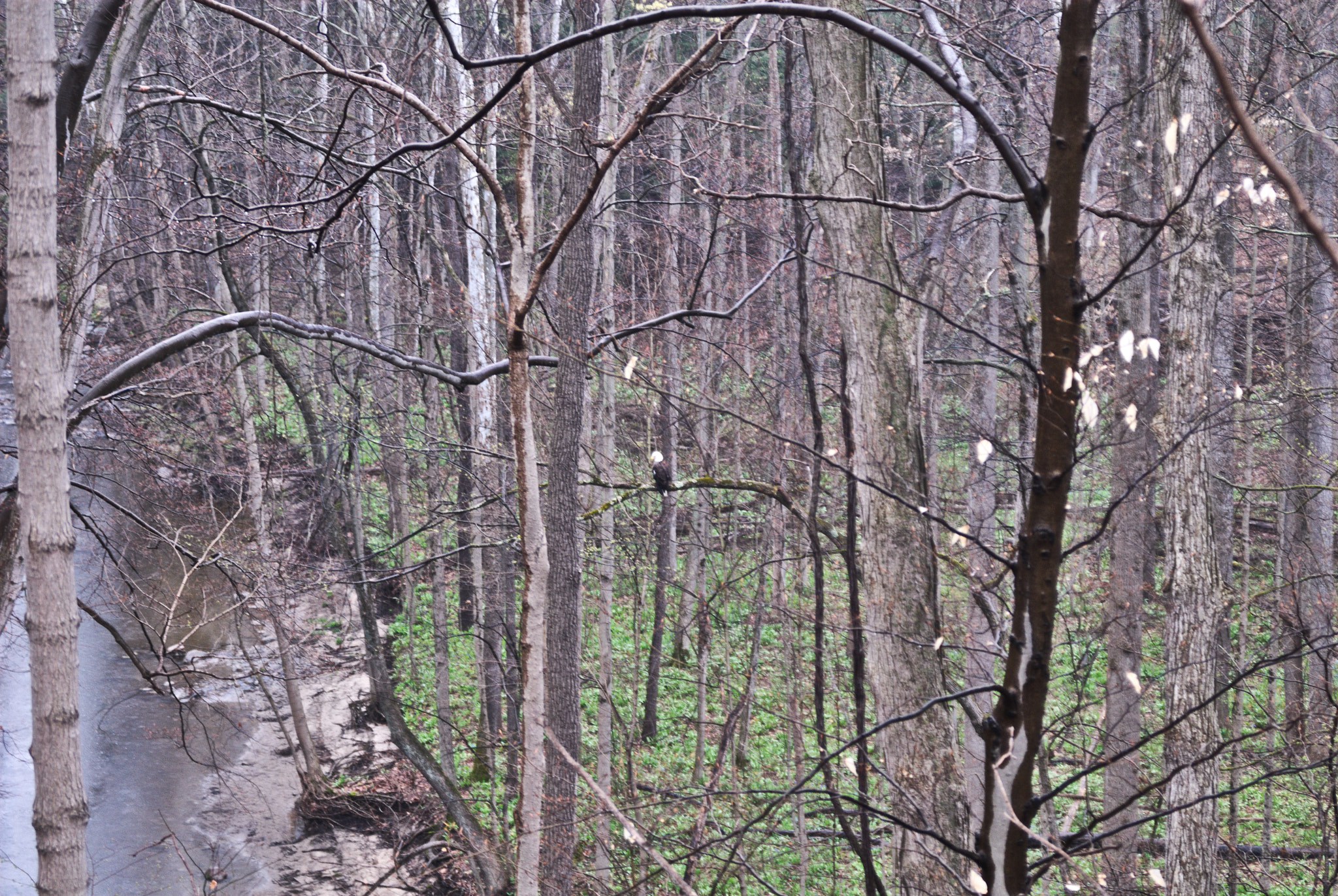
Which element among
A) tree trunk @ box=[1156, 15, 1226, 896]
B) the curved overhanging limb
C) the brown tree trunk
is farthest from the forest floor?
the curved overhanging limb

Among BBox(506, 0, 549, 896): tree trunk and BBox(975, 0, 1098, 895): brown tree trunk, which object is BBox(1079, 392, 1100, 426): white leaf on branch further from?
BBox(506, 0, 549, 896): tree trunk

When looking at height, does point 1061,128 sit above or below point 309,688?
above

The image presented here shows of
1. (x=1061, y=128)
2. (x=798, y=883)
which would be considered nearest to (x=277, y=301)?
(x=798, y=883)

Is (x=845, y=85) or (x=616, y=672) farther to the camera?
(x=616, y=672)

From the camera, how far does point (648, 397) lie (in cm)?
1053

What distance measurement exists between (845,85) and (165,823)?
11.0 metres

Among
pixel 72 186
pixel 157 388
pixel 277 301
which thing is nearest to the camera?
pixel 72 186

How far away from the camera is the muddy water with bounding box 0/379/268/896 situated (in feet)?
33.8

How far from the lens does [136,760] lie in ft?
42.6

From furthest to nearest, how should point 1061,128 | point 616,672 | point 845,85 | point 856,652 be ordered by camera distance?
point 616,672
point 856,652
point 845,85
point 1061,128

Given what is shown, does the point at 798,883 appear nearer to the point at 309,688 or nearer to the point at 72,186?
the point at 309,688

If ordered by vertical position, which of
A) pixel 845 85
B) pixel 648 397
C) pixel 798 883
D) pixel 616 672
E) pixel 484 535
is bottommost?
pixel 798 883

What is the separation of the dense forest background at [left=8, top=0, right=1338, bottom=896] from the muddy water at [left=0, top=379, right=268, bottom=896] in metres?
0.85

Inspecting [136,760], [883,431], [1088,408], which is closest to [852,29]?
[1088,408]
